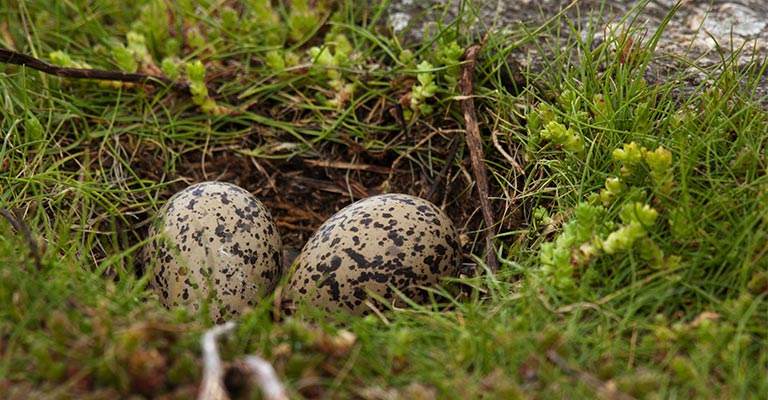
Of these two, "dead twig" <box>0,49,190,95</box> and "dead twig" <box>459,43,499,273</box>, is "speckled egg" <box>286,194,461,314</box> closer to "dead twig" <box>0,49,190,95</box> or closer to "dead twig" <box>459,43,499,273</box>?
"dead twig" <box>459,43,499,273</box>

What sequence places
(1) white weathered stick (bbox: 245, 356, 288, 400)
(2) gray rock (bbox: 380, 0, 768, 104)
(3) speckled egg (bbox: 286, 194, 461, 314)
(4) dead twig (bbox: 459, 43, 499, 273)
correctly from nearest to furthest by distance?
1. (1) white weathered stick (bbox: 245, 356, 288, 400)
2. (3) speckled egg (bbox: 286, 194, 461, 314)
3. (4) dead twig (bbox: 459, 43, 499, 273)
4. (2) gray rock (bbox: 380, 0, 768, 104)

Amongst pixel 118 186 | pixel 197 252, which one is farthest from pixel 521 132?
pixel 118 186

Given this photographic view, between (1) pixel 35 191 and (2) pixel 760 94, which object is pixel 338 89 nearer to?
(1) pixel 35 191

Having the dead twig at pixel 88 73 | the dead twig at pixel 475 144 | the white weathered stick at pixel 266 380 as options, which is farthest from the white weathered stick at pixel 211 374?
the dead twig at pixel 88 73

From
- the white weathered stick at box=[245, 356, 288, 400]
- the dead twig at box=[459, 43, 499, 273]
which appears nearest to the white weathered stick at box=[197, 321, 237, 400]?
the white weathered stick at box=[245, 356, 288, 400]

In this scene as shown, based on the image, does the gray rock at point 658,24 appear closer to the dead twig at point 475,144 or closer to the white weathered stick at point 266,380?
the dead twig at point 475,144

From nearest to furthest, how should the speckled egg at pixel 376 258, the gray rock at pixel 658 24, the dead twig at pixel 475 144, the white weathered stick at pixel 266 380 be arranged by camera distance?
the white weathered stick at pixel 266 380 → the speckled egg at pixel 376 258 → the dead twig at pixel 475 144 → the gray rock at pixel 658 24
